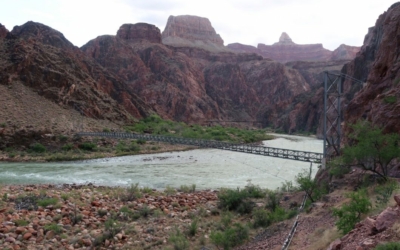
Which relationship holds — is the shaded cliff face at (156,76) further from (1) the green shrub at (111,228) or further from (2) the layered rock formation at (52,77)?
(1) the green shrub at (111,228)

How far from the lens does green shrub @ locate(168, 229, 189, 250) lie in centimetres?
1094

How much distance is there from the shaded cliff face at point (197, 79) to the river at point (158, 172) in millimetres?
64357

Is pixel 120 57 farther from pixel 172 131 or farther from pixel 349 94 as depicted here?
pixel 349 94

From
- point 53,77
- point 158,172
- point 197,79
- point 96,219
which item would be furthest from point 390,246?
point 197,79

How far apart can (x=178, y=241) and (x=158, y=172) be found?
19130 mm

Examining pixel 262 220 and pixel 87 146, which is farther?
pixel 87 146

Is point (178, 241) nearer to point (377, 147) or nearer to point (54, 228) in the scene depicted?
point (54, 228)

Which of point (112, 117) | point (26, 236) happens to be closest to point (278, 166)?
point (26, 236)

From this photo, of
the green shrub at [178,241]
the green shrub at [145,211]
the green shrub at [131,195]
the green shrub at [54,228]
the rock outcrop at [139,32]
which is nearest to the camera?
the green shrub at [178,241]

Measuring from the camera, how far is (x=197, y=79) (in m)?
140

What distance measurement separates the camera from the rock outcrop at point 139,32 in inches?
5423

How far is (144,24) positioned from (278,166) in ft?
387

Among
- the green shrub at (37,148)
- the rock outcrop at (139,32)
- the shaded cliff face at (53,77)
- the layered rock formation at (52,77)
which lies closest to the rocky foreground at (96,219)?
the green shrub at (37,148)

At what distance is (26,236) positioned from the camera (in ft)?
37.5
